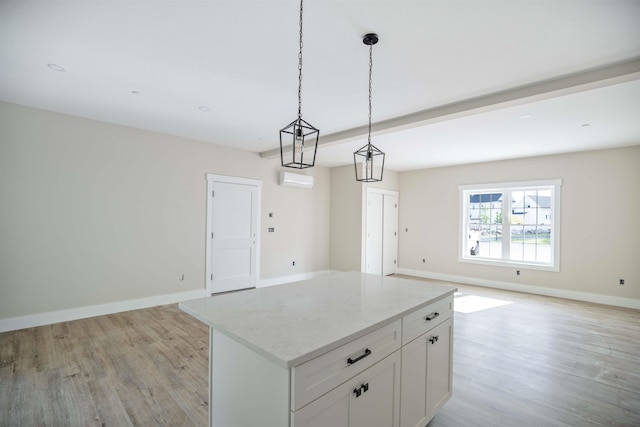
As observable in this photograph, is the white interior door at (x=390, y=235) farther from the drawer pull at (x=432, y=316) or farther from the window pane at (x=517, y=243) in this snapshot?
the drawer pull at (x=432, y=316)

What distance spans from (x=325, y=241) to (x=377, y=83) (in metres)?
4.68

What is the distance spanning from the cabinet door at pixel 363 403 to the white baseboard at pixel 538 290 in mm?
5417

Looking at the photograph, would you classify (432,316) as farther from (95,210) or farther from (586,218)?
(586,218)

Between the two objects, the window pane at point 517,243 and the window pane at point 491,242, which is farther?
the window pane at point 491,242

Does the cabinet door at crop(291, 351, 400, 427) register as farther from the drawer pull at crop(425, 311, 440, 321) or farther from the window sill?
the window sill

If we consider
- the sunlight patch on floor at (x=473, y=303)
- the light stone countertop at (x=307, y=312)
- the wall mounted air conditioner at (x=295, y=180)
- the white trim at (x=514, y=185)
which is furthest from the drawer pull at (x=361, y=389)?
the white trim at (x=514, y=185)

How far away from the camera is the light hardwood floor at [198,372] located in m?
2.13

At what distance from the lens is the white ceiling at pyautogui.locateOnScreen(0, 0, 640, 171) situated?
1930mm

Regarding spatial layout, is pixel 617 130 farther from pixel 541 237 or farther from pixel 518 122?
pixel 541 237

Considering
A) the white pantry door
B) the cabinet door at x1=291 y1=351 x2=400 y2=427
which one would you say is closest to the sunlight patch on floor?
the cabinet door at x1=291 y1=351 x2=400 y2=427

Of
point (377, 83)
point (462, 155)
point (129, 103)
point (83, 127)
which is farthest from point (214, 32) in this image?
point (462, 155)

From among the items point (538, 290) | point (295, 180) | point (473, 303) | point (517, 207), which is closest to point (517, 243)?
point (517, 207)

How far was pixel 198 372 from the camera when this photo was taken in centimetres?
268

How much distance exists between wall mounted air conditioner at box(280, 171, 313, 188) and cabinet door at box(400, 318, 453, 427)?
450cm
